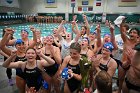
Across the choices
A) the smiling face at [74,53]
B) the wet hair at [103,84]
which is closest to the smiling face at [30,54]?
the smiling face at [74,53]

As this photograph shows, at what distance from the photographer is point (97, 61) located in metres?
2.94

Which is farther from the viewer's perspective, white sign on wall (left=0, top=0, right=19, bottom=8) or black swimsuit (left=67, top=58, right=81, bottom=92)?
white sign on wall (left=0, top=0, right=19, bottom=8)

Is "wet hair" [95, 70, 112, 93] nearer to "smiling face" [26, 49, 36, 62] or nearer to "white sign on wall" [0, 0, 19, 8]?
"smiling face" [26, 49, 36, 62]

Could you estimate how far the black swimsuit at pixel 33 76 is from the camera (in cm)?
272

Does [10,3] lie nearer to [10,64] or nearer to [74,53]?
[10,64]

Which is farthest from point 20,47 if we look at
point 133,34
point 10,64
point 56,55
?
point 133,34

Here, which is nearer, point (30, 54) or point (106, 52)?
point (30, 54)

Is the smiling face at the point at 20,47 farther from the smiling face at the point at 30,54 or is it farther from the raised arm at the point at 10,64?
the smiling face at the point at 30,54

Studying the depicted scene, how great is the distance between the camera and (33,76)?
9.01ft

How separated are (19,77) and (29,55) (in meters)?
0.68

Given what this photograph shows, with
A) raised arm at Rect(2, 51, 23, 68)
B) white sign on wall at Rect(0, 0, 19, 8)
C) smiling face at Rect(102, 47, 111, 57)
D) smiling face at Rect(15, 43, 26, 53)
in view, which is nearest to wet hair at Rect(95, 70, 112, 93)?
smiling face at Rect(102, 47, 111, 57)

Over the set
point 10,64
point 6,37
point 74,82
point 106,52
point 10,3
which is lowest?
point 74,82

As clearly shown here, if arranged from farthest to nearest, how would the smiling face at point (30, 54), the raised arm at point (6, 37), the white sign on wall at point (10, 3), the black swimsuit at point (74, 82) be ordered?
the white sign on wall at point (10, 3) → the raised arm at point (6, 37) → the black swimsuit at point (74, 82) → the smiling face at point (30, 54)

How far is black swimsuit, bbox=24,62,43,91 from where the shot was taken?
272cm
